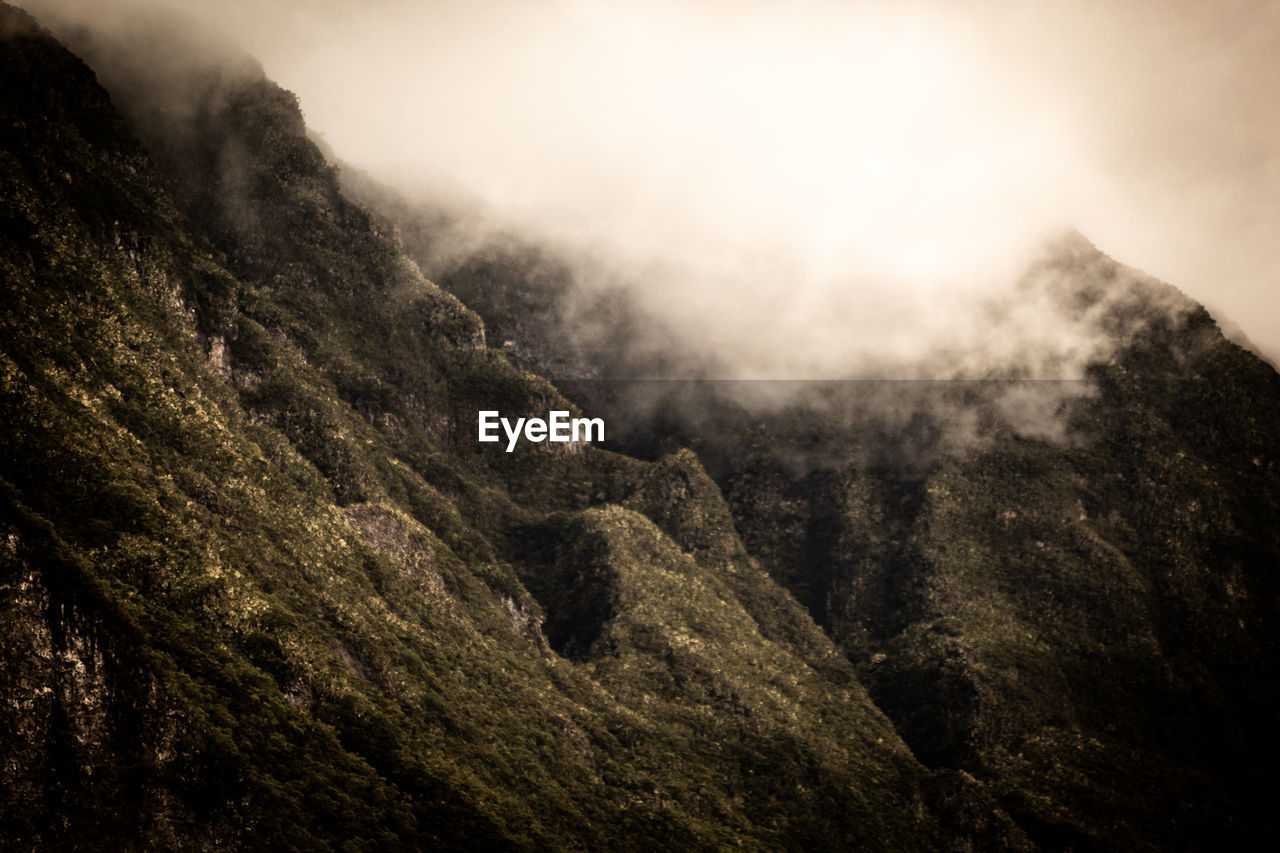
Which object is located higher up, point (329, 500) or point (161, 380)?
point (161, 380)

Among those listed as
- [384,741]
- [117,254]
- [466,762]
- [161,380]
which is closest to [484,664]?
[466,762]

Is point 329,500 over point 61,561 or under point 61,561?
over

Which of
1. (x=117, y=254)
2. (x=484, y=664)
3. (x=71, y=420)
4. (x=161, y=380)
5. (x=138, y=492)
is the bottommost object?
(x=484, y=664)

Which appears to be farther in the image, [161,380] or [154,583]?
[161,380]

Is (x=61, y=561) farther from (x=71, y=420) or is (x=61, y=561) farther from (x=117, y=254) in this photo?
(x=117, y=254)

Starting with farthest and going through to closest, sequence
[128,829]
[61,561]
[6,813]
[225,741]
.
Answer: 1. [225,741]
2. [61,561]
3. [128,829]
4. [6,813]

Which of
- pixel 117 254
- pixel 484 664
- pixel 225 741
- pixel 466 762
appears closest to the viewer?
pixel 225 741

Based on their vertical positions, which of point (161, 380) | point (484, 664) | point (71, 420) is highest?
point (161, 380)

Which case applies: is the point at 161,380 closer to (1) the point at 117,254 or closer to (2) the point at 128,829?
(1) the point at 117,254

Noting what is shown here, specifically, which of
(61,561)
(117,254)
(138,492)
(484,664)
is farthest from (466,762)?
(117,254)
